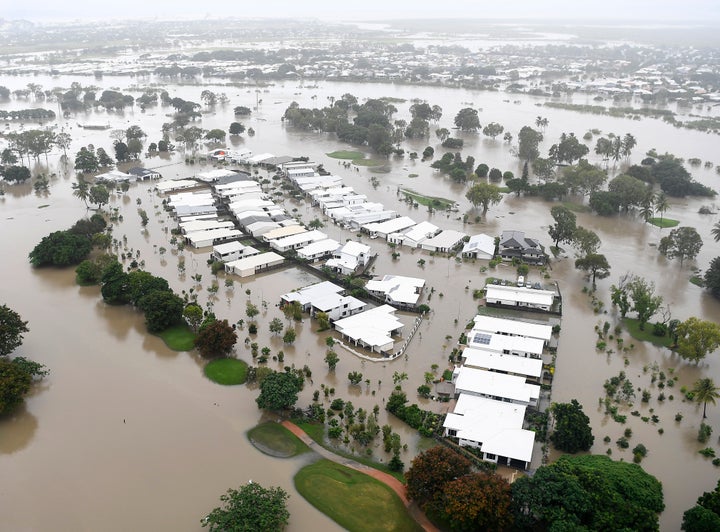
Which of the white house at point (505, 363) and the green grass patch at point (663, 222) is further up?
the green grass patch at point (663, 222)

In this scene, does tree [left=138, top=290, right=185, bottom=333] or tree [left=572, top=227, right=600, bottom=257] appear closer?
tree [left=138, top=290, right=185, bottom=333]

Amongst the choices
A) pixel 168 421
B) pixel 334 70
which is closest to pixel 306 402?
pixel 168 421

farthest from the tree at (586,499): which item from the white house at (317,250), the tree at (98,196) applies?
the tree at (98,196)

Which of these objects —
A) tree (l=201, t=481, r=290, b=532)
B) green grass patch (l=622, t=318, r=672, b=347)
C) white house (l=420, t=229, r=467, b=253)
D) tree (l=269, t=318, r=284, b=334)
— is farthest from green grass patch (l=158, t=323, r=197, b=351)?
green grass patch (l=622, t=318, r=672, b=347)

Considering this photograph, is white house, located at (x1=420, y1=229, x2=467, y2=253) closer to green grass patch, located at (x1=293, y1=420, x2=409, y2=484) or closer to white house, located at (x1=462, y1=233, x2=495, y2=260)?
white house, located at (x1=462, y1=233, x2=495, y2=260)

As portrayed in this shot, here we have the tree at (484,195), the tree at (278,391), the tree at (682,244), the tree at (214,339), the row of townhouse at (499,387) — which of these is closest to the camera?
the row of townhouse at (499,387)

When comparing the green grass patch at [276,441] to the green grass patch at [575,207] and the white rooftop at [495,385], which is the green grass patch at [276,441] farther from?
the green grass patch at [575,207]
